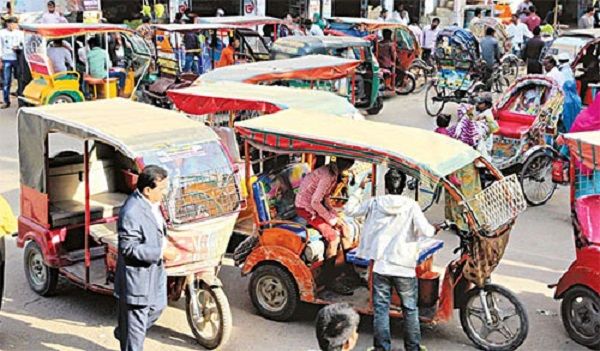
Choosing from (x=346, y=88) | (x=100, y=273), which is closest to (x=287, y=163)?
(x=100, y=273)

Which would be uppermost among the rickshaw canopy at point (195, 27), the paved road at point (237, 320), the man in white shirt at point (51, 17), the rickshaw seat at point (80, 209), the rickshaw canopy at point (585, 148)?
the man in white shirt at point (51, 17)

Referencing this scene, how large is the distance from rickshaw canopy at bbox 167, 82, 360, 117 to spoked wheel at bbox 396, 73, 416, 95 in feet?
29.5

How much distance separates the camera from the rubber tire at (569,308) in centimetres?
654

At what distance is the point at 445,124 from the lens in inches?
397

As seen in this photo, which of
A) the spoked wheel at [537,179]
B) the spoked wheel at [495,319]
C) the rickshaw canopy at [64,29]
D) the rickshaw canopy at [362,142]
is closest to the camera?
the rickshaw canopy at [362,142]

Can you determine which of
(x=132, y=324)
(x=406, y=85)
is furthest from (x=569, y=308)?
(x=406, y=85)

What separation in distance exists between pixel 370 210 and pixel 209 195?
1.39 metres

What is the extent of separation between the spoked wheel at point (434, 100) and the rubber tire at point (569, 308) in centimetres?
983

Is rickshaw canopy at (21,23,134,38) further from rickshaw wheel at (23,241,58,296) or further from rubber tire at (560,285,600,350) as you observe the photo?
rubber tire at (560,285,600,350)

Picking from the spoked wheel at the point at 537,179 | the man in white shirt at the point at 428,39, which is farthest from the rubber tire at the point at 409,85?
the spoked wheel at the point at 537,179

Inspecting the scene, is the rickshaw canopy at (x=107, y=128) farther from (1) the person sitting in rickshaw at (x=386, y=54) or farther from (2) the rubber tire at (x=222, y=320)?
(1) the person sitting in rickshaw at (x=386, y=54)

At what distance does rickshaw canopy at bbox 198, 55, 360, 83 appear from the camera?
11.7m

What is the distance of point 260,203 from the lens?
288 inches

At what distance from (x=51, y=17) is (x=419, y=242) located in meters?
14.7
